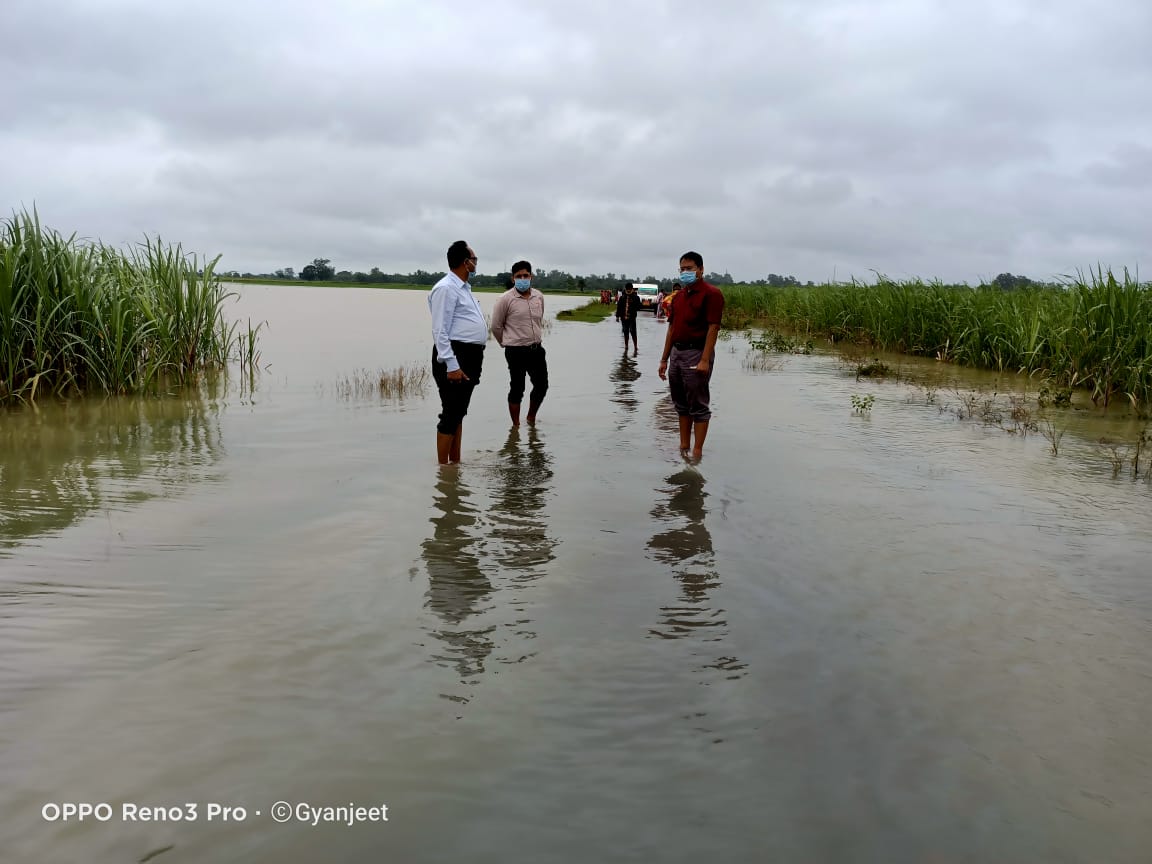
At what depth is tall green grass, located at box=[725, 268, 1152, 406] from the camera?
1156 centimetres

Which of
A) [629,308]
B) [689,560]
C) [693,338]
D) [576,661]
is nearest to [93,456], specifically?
[693,338]

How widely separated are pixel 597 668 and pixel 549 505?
283 centimetres

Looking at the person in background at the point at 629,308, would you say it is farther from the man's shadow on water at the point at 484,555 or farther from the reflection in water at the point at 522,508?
the man's shadow on water at the point at 484,555

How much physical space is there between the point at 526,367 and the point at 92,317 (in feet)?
18.9

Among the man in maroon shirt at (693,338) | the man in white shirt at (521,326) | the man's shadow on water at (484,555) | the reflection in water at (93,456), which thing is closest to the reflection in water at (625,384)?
the man in white shirt at (521,326)

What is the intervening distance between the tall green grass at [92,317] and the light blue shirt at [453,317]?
228 inches

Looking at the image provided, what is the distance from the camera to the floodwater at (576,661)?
2451 millimetres

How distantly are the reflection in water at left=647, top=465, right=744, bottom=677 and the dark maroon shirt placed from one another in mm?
1339

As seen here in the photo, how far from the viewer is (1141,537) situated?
5.54 metres

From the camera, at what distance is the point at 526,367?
30.1ft

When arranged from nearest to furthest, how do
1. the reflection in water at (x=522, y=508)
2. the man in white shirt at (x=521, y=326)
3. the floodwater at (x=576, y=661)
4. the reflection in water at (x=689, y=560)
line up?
the floodwater at (x=576, y=661) → the reflection in water at (x=689, y=560) → the reflection in water at (x=522, y=508) → the man in white shirt at (x=521, y=326)

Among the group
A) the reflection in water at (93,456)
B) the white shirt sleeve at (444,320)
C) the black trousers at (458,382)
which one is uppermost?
the white shirt sleeve at (444,320)

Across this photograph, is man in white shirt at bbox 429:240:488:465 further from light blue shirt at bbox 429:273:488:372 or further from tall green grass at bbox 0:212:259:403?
tall green grass at bbox 0:212:259:403

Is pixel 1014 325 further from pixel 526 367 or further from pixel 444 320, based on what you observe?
pixel 444 320
